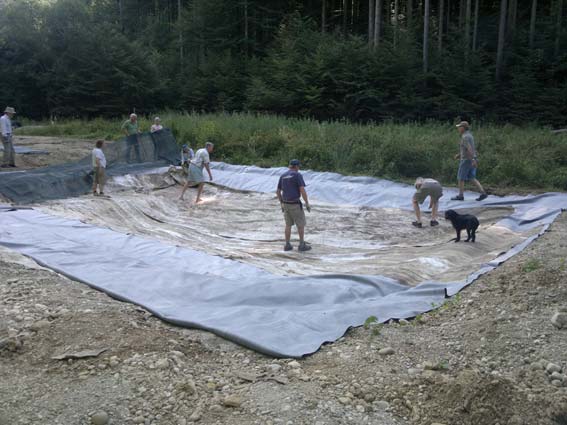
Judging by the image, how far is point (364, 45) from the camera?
2753cm

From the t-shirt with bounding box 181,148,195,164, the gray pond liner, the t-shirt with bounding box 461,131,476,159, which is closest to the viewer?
the gray pond liner

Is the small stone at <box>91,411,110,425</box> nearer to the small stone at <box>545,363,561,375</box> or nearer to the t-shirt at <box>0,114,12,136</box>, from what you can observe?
the small stone at <box>545,363,561,375</box>

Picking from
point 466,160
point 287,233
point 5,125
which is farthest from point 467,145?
point 5,125

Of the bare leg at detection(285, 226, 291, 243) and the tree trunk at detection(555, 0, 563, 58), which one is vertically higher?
the tree trunk at detection(555, 0, 563, 58)

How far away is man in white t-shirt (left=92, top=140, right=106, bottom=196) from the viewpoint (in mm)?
12367

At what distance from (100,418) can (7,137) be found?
1272cm

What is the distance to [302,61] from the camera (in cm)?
2912

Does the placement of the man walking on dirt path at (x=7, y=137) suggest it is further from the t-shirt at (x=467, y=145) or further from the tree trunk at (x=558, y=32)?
the tree trunk at (x=558, y=32)

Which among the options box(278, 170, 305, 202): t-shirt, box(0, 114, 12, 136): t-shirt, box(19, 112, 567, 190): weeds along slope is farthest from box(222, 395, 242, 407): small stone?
box(0, 114, 12, 136): t-shirt

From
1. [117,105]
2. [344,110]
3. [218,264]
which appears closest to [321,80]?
[344,110]

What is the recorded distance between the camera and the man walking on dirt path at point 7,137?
45.7 ft

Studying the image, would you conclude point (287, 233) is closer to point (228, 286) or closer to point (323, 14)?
point (228, 286)

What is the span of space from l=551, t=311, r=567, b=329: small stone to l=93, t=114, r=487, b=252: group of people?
175 inches

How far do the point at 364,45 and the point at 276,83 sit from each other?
5.16m
